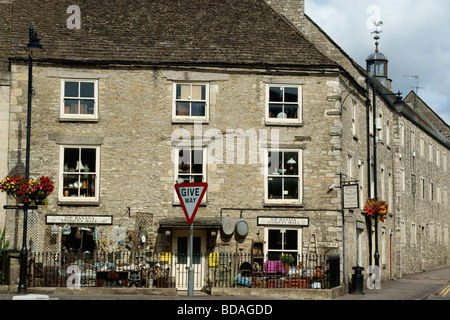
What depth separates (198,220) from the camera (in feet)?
81.1

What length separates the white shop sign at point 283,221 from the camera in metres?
25.2

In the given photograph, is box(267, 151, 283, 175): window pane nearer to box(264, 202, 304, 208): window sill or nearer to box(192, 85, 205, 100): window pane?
box(264, 202, 304, 208): window sill

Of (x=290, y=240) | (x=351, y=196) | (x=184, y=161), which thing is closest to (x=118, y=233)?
(x=184, y=161)

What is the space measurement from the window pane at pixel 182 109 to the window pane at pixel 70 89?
12.4 feet

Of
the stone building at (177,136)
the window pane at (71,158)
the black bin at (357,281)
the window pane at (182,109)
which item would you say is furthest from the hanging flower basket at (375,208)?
the window pane at (71,158)

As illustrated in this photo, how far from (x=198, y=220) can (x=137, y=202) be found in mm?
2309

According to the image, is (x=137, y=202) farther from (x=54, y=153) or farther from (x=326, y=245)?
(x=326, y=245)

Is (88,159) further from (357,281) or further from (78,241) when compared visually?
(357,281)

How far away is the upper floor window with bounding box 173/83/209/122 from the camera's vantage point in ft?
84.2

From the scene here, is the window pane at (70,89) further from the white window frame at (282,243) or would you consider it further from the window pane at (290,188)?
the white window frame at (282,243)

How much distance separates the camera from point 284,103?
25953 millimetres

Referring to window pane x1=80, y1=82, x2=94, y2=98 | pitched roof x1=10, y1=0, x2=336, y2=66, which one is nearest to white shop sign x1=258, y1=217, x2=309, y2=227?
pitched roof x1=10, y1=0, x2=336, y2=66

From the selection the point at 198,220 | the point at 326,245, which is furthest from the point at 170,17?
the point at 326,245
